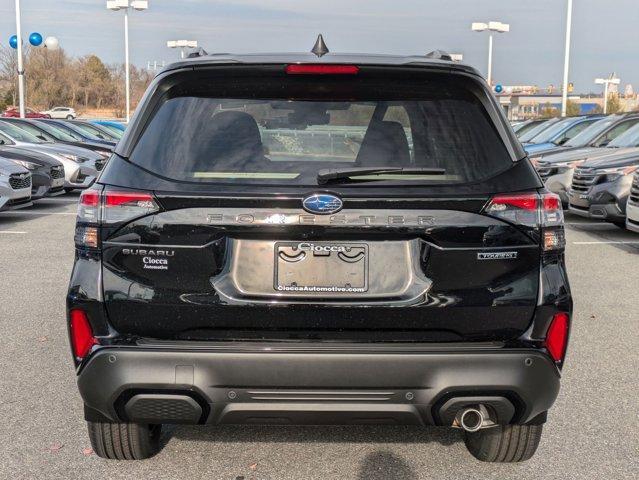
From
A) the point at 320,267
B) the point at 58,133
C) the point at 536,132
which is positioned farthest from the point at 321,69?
the point at 536,132

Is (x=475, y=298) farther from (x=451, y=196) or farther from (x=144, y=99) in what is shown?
(x=144, y=99)

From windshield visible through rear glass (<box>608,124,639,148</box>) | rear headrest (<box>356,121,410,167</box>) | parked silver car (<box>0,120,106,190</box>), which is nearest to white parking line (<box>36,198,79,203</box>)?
parked silver car (<box>0,120,106,190</box>)

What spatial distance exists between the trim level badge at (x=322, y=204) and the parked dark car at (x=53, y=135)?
1564cm

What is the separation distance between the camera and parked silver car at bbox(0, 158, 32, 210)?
12.6 metres

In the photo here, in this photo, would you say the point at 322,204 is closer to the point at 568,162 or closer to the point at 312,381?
Answer: the point at 312,381

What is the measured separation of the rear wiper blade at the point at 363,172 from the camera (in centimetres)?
305

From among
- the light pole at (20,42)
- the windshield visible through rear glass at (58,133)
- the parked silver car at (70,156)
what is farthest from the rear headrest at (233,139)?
the light pole at (20,42)

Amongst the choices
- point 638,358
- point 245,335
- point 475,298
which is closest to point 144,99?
point 245,335

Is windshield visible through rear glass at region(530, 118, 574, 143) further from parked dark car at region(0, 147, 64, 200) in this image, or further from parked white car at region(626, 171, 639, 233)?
parked dark car at region(0, 147, 64, 200)

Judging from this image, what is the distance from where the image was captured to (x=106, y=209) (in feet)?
10.1

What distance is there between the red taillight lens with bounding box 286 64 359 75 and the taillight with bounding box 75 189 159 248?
76cm

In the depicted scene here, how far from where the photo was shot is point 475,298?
9.97ft

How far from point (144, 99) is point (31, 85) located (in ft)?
274

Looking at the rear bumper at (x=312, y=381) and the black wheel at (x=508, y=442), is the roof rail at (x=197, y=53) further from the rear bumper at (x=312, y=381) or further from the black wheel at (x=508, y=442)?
the black wheel at (x=508, y=442)
